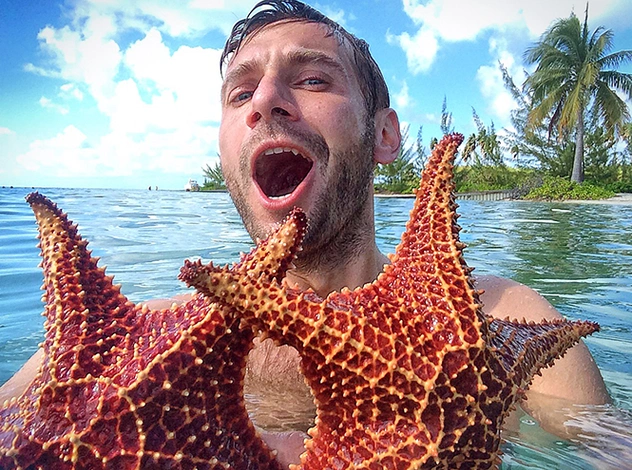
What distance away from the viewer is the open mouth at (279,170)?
348 centimetres

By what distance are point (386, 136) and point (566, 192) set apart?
32619 millimetres

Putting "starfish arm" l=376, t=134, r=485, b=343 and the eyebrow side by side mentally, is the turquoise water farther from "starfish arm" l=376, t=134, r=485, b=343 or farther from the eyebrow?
the eyebrow

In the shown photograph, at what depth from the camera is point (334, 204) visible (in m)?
3.45

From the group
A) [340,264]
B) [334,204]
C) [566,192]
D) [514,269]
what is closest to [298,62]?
[334,204]

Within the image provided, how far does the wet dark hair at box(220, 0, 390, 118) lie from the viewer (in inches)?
153

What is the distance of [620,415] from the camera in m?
3.20

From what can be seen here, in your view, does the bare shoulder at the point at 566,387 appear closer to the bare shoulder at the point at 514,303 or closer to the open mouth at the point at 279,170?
the bare shoulder at the point at 514,303

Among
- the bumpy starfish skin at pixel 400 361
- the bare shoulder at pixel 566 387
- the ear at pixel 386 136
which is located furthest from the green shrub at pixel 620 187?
the bumpy starfish skin at pixel 400 361

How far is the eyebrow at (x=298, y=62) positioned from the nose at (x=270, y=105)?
10.5 inches

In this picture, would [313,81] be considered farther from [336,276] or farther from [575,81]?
[575,81]

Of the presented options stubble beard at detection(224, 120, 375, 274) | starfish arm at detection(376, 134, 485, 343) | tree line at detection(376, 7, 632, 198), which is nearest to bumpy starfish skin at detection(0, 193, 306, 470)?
starfish arm at detection(376, 134, 485, 343)

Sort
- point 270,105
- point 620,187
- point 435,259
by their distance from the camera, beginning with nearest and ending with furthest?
point 435,259
point 270,105
point 620,187

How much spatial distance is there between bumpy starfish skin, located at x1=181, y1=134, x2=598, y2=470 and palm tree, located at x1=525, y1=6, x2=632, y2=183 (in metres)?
37.9

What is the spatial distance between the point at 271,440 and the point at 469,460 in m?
0.68
